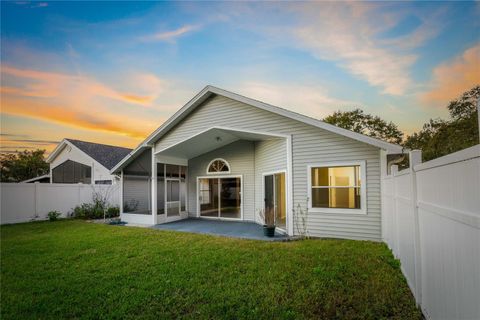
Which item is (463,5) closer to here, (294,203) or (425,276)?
(294,203)

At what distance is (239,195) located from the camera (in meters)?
12.5

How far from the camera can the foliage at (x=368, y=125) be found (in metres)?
26.5

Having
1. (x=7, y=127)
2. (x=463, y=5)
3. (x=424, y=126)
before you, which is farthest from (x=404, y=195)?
(x=424, y=126)

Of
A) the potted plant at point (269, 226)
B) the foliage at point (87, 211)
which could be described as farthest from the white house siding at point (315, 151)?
the foliage at point (87, 211)

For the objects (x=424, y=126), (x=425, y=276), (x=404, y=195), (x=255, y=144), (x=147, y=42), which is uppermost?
(x=147, y=42)

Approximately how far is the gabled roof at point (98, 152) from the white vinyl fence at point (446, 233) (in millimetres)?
19665

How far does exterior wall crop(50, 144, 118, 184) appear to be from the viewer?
18925mm

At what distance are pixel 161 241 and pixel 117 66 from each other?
671 cm

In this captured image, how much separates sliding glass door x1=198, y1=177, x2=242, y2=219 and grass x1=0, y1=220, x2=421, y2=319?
470cm

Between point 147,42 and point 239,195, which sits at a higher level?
point 147,42

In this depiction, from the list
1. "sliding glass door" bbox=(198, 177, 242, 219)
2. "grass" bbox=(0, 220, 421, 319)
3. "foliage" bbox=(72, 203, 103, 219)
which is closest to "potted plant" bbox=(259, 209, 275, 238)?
"grass" bbox=(0, 220, 421, 319)

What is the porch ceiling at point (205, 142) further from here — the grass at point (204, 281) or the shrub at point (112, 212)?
the shrub at point (112, 212)

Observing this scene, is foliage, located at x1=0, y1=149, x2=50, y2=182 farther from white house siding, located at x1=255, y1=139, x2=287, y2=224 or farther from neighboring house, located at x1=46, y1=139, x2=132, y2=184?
white house siding, located at x1=255, y1=139, x2=287, y2=224

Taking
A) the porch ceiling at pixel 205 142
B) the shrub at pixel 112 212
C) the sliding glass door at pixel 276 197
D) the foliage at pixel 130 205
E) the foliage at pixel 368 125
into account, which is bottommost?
the shrub at pixel 112 212
